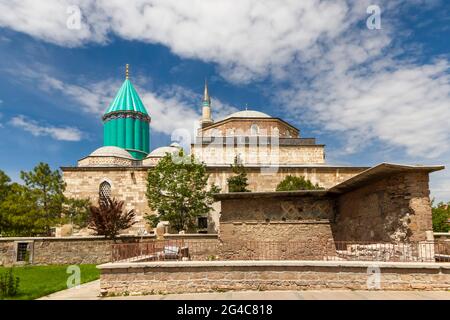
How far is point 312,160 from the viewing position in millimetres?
31078

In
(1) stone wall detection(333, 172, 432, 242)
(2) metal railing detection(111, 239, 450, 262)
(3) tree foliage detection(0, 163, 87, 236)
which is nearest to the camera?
(2) metal railing detection(111, 239, 450, 262)

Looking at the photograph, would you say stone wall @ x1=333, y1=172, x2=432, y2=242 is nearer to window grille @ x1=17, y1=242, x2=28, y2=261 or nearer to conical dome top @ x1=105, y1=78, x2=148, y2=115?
window grille @ x1=17, y1=242, x2=28, y2=261

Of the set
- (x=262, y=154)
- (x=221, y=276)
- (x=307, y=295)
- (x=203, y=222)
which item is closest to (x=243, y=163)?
(x=262, y=154)

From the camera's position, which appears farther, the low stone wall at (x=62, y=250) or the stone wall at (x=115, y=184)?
the stone wall at (x=115, y=184)

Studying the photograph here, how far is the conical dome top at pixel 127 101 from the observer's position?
40156 millimetres

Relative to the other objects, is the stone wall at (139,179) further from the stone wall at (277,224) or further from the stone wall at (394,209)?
the stone wall at (394,209)

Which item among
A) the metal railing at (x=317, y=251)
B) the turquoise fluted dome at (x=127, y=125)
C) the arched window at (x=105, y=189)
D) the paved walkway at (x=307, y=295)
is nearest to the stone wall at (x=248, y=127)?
the arched window at (x=105, y=189)

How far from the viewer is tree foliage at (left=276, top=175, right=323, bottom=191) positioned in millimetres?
25109

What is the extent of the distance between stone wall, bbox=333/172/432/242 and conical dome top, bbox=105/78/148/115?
112 feet

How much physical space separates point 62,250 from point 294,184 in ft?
54.3

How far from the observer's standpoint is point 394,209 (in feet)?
29.1

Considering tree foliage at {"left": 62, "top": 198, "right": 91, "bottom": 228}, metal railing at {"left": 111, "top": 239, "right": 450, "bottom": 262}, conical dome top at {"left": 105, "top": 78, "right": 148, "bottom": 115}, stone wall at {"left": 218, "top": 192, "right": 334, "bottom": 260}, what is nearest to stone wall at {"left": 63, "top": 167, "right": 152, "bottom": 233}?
tree foliage at {"left": 62, "top": 198, "right": 91, "bottom": 228}
